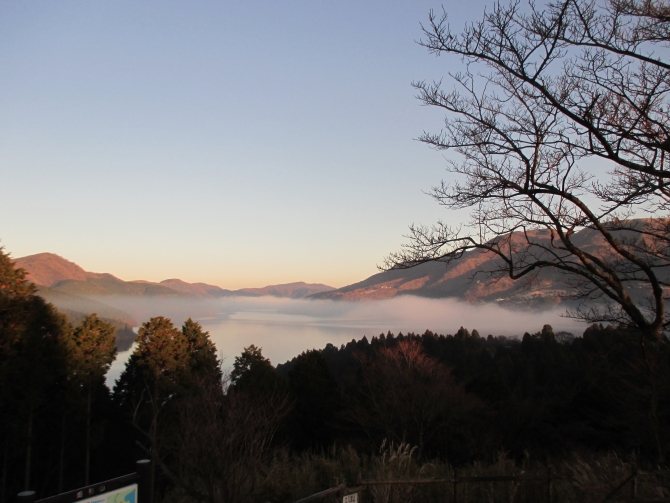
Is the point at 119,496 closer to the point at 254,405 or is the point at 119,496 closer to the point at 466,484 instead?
the point at 466,484

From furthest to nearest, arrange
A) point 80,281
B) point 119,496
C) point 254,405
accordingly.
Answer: point 80,281 → point 254,405 → point 119,496

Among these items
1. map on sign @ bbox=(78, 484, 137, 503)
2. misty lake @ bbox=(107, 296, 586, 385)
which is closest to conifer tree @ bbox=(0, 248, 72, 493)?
map on sign @ bbox=(78, 484, 137, 503)

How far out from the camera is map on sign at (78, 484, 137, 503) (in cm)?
358

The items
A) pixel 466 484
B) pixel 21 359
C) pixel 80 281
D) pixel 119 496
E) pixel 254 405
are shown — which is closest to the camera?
pixel 119 496

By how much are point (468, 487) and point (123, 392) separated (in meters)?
21.2

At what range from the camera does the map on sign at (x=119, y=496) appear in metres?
3.58

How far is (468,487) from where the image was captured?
5879 millimetres

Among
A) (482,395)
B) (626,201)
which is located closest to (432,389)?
(482,395)

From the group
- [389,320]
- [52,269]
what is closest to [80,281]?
[52,269]

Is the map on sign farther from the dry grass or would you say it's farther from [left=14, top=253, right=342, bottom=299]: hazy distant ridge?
[left=14, top=253, right=342, bottom=299]: hazy distant ridge

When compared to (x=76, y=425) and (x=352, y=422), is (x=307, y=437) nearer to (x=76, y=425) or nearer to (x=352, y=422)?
(x=352, y=422)

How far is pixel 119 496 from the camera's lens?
3793 millimetres

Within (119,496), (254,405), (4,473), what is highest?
(119,496)

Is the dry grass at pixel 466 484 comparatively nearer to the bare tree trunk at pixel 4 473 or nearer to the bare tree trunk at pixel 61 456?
the bare tree trunk at pixel 4 473
